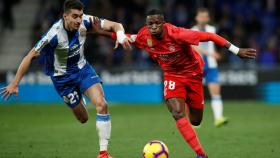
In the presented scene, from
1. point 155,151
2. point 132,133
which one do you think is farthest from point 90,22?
point 132,133

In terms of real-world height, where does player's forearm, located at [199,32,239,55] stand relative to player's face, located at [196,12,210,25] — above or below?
below

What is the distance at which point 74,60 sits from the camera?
9.88 metres

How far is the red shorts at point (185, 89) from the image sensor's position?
30.7 ft

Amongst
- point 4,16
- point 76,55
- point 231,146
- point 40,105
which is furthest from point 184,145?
point 4,16

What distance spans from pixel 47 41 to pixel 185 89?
2.06 metres

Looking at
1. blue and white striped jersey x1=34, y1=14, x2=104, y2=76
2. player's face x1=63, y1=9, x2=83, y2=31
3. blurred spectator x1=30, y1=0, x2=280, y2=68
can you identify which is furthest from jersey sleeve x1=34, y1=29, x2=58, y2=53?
blurred spectator x1=30, y1=0, x2=280, y2=68

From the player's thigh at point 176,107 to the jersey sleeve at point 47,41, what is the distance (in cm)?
183

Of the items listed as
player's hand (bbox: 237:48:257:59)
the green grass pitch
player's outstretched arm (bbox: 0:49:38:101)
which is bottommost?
the green grass pitch

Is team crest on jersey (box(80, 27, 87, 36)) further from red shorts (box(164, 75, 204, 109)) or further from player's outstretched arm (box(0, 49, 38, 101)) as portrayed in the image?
red shorts (box(164, 75, 204, 109))

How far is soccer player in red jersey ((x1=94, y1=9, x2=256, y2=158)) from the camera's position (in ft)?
28.9

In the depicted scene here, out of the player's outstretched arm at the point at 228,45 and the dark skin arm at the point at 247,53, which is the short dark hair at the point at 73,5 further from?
the dark skin arm at the point at 247,53

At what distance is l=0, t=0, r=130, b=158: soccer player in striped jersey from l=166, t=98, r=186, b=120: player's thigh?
940mm

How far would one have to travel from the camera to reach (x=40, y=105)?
67.7ft

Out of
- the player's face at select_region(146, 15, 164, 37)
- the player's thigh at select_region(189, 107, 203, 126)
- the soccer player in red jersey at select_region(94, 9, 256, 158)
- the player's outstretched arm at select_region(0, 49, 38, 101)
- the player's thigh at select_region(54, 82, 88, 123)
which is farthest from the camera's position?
the player's thigh at select_region(54, 82, 88, 123)
